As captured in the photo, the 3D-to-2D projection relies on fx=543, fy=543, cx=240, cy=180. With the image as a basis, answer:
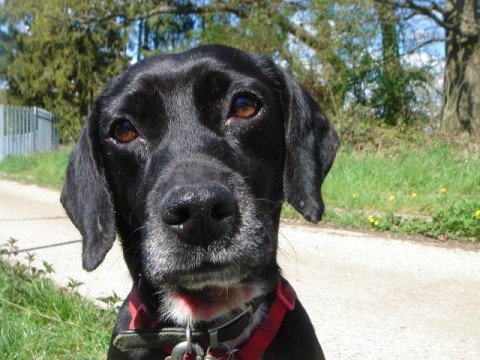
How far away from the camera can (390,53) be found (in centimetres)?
1143

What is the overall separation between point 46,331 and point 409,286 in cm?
247

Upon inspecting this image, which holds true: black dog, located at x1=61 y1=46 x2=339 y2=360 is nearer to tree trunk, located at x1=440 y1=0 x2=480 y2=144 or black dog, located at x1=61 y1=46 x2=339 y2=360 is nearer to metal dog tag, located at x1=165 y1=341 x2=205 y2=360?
metal dog tag, located at x1=165 y1=341 x2=205 y2=360

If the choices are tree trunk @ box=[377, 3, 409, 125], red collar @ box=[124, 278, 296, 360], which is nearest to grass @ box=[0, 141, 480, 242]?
tree trunk @ box=[377, 3, 409, 125]

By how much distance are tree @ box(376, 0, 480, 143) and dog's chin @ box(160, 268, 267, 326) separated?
368 inches

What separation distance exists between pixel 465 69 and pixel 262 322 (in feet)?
34.6

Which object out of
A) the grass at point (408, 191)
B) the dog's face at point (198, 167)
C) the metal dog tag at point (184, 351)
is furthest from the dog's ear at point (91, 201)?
the grass at point (408, 191)

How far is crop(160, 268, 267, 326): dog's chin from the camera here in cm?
211

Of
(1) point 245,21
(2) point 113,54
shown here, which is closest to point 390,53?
(1) point 245,21

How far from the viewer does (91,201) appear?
233cm

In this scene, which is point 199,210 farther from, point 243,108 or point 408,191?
point 408,191

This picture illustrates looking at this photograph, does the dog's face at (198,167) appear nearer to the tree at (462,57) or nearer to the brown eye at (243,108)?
the brown eye at (243,108)

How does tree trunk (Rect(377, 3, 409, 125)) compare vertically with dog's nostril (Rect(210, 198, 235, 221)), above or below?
above

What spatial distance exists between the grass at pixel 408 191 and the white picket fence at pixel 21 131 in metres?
13.1

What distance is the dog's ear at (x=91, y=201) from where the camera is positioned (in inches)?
91.2
